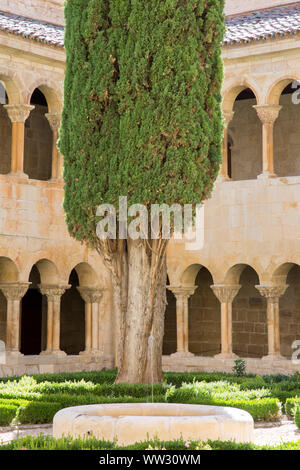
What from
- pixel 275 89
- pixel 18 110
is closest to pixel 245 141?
pixel 275 89

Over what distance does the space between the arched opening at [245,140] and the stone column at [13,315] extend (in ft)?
21.7

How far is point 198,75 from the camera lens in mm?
14500

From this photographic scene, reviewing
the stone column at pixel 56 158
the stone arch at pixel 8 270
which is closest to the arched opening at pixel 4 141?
the stone column at pixel 56 158

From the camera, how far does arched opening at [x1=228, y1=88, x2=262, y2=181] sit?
22.2 meters

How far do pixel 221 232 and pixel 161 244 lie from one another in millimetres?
5040

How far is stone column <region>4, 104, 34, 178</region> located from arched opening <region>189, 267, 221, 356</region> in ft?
21.1

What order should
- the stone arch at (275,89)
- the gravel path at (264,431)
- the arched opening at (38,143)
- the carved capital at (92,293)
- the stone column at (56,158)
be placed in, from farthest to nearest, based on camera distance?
1. the arched opening at (38,143)
2. the carved capital at (92,293)
3. the stone column at (56,158)
4. the stone arch at (275,89)
5. the gravel path at (264,431)

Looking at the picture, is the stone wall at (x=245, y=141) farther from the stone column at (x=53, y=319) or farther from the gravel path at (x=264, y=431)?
the gravel path at (x=264, y=431)

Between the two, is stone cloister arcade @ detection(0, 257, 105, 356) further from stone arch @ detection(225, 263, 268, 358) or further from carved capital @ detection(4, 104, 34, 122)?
stone arch @ detection(225, 263, 268, 358)

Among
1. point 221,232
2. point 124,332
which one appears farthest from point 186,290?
point 124,332

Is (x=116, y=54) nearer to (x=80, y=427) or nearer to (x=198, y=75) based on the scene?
(x=198, y=75)

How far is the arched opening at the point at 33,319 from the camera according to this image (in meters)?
23.3

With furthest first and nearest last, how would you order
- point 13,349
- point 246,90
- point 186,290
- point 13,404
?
point 246,90 < point 186,290 < point 13,349 < point 13,404

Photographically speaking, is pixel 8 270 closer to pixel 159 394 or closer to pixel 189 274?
pixel 189 274
